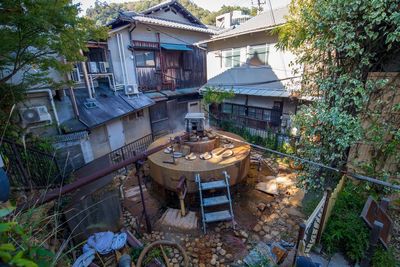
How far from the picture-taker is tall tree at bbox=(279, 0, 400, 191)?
407 centimetres

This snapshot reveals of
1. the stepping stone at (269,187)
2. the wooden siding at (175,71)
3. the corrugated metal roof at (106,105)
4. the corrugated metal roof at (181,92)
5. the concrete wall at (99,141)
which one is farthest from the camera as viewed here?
the corrugated metal roof at (181,92)

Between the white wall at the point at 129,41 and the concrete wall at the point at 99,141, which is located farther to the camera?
the white wall at the point at 129,41

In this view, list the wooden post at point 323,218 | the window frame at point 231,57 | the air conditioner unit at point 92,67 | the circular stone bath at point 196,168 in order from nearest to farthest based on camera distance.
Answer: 1. the wooden post at point 323,218
2. the circular stone bath at point 196,168
3. the air conditioner unit at point 92,67
4. the window frame at point 231,57

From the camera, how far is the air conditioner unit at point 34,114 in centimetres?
715

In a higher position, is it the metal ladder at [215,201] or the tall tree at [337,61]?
the tall tree at [337,61]

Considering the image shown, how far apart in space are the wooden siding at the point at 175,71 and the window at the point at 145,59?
0.25 metres

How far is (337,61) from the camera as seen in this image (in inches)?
188

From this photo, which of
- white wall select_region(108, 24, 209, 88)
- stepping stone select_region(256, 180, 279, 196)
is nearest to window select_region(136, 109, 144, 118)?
white wall select_region(108, 24, 209, 88)

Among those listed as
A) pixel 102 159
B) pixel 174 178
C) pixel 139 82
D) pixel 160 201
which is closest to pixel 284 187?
pixel 174 178

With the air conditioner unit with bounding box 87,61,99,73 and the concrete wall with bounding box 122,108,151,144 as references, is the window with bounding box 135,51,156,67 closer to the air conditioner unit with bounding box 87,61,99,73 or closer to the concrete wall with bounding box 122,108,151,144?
the air conditioner unit with bounding box 87,61,99,73

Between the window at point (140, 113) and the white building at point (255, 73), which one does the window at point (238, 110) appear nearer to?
the white building at point (255, 73)

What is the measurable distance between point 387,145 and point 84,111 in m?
11.9

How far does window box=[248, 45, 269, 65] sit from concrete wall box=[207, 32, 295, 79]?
20 centimetres

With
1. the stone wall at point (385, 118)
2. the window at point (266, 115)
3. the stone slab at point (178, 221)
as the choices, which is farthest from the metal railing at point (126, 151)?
the stone wall at point (385, 118)
